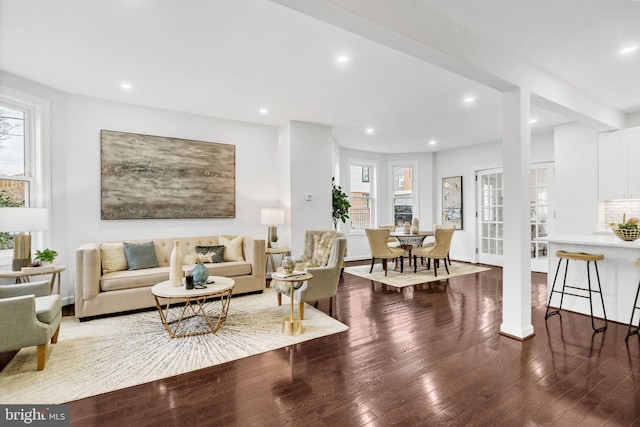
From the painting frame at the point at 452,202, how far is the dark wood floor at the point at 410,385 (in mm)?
4438

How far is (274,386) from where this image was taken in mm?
2229

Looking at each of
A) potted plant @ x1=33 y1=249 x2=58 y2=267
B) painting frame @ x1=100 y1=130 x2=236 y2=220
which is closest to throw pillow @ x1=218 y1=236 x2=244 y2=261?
painting frame @ x1=100 y1=130 x2=236 y2=220

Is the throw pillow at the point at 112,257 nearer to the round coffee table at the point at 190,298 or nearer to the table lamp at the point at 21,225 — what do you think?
the table lamp at the point at 21,225

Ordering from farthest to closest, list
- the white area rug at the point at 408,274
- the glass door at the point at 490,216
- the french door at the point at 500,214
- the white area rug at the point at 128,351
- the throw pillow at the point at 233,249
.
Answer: the glass door at the point at 490,216 < the french door at the point at 500,214 < the white area rug at the point at 408,274 < the throw pillow at the point at 233,249 < the white area rug at the point at 128,351

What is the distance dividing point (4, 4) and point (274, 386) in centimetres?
361

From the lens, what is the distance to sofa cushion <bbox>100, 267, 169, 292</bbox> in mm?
3615

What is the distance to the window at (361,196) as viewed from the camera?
309 inches

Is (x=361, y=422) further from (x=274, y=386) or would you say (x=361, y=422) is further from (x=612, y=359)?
(x=612, y=359)

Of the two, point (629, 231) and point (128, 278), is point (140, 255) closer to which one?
point (128, 278)

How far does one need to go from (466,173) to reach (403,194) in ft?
5.41

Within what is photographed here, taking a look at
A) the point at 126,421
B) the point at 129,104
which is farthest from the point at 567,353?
the point at 129,104

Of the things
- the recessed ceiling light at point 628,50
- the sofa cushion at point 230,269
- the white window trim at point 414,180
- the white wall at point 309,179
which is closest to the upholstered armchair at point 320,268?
the sofa cushion at point 230,269

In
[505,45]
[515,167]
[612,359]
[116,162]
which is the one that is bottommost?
[612,359]

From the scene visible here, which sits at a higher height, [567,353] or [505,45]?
[505,45]
